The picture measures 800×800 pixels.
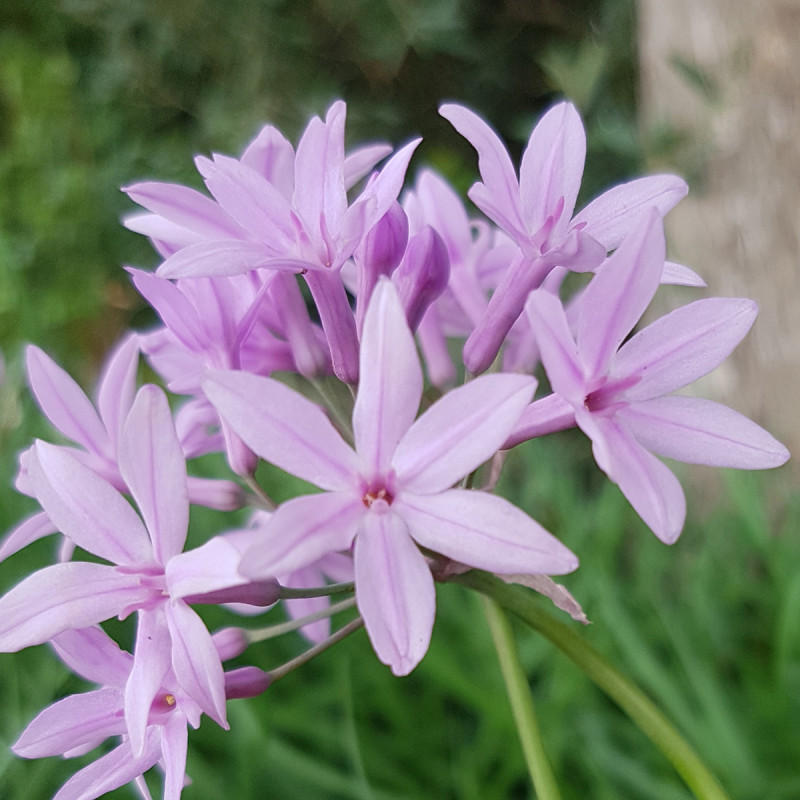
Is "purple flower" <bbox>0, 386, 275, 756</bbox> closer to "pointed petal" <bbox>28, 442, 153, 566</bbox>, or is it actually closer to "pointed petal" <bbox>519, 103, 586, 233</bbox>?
"pointed petal" <bbox>28, 442, 153, 566</bbox>

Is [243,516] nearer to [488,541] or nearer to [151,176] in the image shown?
[488,541]

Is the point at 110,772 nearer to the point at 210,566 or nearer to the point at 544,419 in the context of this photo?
the point at 210,566

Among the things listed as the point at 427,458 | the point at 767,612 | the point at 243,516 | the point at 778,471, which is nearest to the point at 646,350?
the point at 427,458

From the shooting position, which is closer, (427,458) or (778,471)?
(427,458)

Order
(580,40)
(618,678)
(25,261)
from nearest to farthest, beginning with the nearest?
(618,678), (25,261), (580,40)

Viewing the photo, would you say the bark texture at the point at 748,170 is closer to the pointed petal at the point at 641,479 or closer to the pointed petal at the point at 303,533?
the pointed petal at the point at 641,479

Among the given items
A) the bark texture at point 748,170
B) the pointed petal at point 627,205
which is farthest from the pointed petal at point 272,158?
the bark texture at point 748,170

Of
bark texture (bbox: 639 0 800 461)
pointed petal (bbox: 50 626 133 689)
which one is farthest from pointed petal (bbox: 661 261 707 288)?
bark texture (bbox: 639 0 800 461)
